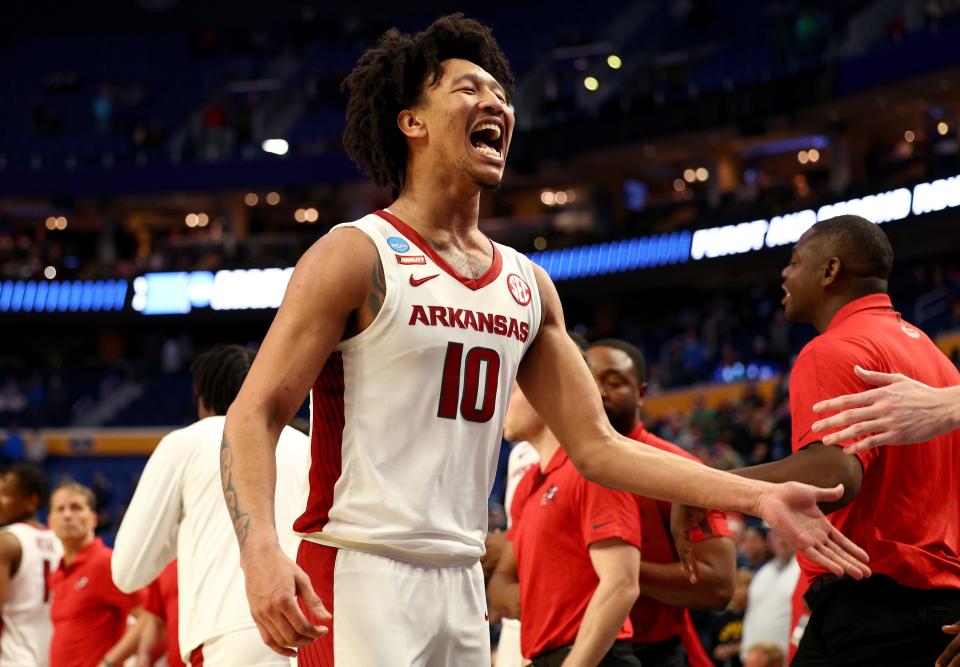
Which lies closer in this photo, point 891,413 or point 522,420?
point 891,413

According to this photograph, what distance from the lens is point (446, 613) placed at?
3070mm

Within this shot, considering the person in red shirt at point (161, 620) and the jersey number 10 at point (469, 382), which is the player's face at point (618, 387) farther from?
the person in red shirt at point (161, 620)

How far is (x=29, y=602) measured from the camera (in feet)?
23.7

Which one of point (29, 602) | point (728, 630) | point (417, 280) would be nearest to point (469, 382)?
point (417, 280)

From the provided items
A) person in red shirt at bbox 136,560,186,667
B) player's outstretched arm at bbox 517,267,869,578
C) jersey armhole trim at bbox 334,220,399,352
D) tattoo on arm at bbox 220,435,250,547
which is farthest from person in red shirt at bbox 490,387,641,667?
tattoo on arm at bbox 220,435,250,547

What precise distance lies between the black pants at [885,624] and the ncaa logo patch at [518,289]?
1486 millimetres

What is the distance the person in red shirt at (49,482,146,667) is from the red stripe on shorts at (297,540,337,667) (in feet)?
13.5

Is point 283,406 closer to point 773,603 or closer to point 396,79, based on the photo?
point 396,79

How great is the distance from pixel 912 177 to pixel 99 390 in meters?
21.3

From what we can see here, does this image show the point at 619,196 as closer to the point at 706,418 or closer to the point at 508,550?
the point at 706,418

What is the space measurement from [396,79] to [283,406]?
38.9 inches

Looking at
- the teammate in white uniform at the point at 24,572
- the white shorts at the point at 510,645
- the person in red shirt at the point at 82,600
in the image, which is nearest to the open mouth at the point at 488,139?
the white shorts at the point at 510,645

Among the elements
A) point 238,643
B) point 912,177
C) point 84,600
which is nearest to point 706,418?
point 912,177

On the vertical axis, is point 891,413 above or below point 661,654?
above
